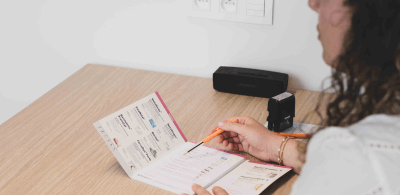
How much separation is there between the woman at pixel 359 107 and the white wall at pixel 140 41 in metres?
0.57

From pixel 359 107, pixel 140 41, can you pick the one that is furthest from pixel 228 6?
pixel 359 107

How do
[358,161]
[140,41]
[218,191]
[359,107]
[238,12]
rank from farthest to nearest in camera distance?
[140,41] → [238,12] → [218,191] → [359,107] → [358,161]

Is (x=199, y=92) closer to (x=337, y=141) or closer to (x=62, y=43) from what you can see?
(x=62, y=43)

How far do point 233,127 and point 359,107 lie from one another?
16.4 inches

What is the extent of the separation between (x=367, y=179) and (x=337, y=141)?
0.06 m

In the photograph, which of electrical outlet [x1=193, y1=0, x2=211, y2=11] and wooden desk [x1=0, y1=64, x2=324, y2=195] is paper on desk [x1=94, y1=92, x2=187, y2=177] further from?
electrical outlet [x1=193, y1=0, x2=211, y2=11]

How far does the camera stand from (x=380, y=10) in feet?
1.70

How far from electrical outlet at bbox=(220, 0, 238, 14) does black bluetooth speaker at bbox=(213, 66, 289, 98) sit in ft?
0.63

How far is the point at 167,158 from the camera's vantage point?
38.7 inches

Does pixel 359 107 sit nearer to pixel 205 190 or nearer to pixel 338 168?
pixel 338 168

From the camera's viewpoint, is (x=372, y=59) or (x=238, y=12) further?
(x=238, y=12)

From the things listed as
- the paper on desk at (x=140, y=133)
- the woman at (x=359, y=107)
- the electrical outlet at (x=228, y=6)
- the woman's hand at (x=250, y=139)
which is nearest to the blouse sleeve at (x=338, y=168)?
the woman at (x=359, y=107)

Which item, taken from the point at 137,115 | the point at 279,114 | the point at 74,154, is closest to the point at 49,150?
the point at 74,154

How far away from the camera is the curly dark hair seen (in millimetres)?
525
